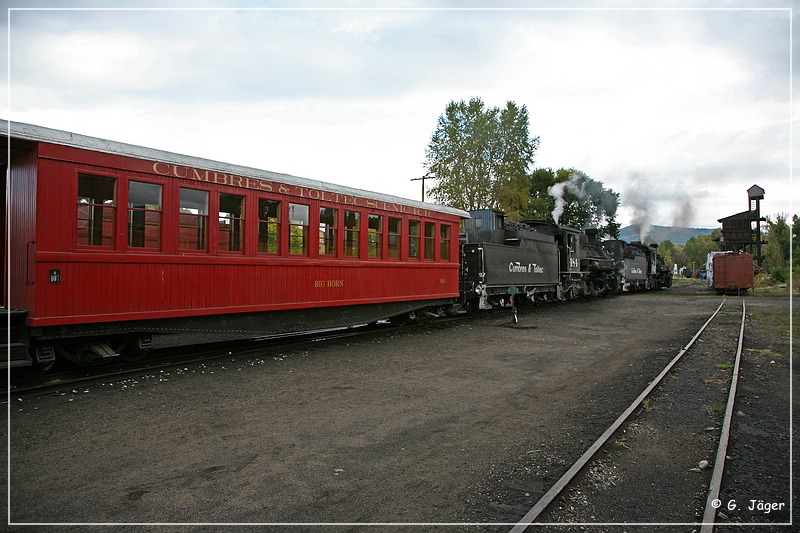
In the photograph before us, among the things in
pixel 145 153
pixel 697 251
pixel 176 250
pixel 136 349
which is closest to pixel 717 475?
pixel 176 250

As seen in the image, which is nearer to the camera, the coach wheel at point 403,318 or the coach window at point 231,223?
the coach window at point 231,223

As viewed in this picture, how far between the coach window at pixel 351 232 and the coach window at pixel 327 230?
29 cm

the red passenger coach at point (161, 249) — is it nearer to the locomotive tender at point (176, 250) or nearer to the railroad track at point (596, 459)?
→ the locomotive tender at point (176, 250)

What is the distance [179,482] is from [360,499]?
4.53 ft

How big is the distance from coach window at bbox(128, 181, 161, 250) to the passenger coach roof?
1.43ft

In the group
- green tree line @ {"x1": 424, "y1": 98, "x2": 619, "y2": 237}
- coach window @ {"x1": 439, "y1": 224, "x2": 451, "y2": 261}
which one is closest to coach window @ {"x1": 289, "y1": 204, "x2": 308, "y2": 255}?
coach window @ {"x1": 439, "y1": 224, "x2": 451, "y2": 261}

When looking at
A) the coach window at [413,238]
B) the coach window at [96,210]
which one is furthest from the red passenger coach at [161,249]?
the coach window at [413,238]

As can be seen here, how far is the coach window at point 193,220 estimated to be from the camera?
7398mm

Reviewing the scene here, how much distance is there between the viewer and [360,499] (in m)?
3.47

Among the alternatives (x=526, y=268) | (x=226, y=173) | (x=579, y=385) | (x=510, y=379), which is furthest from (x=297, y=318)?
(x=526, y=268)

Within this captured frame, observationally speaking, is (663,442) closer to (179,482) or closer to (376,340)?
(179,482)

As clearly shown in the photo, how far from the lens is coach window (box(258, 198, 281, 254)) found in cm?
842

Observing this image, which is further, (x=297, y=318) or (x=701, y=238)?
(x=701, y=238)

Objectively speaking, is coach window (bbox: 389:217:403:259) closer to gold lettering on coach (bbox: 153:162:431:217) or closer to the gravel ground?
gold lettering on coach (bbox: 153:162:431:217)
